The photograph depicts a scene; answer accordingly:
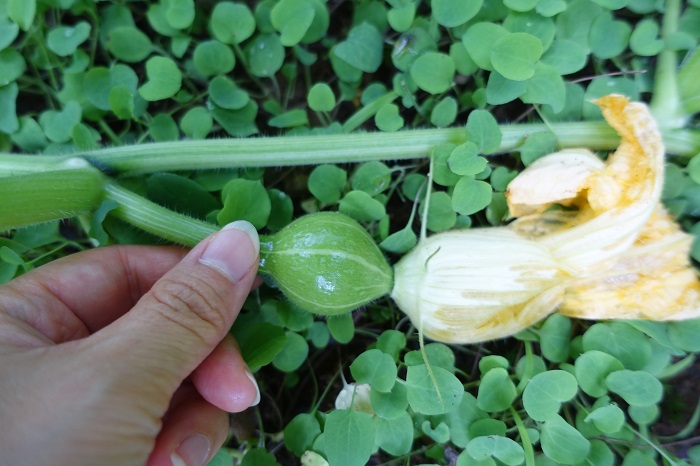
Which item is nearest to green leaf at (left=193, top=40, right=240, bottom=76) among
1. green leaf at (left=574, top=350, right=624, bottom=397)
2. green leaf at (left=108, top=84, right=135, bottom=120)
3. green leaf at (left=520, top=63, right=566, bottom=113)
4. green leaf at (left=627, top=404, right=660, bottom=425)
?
green leaf at (left=108, top=84, right=135, bottom=120)

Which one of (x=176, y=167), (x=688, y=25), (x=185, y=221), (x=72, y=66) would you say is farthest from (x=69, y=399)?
(x=688, y=25)

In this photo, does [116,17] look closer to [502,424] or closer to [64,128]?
[64,128]

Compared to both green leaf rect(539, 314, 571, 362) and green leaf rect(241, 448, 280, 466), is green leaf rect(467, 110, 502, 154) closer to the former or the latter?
green leaf rect(539, 314, 571, 362)

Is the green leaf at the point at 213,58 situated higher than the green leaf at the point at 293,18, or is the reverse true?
the green leaf at the point at 293,18

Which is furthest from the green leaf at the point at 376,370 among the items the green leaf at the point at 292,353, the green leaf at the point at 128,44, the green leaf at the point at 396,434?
the green leaf at the point at 128,44

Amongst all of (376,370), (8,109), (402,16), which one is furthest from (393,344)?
(8,109)

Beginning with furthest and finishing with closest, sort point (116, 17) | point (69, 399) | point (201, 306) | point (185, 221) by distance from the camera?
1. point (116, 17)
2. point (185, 221)
3. point (201, 306)
4. point (69, 399)

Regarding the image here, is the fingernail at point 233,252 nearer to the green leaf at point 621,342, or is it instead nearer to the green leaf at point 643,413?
the green leaf at point 621,342
